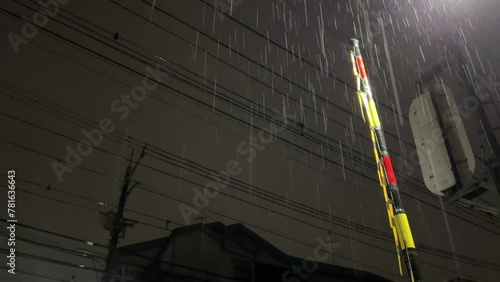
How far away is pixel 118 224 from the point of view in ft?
41.1

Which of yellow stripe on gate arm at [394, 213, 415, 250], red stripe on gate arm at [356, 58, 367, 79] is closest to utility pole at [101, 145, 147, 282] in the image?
red stripe on gate arm at [356, 58, 367, 79]

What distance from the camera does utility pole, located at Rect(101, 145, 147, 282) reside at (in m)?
11.1

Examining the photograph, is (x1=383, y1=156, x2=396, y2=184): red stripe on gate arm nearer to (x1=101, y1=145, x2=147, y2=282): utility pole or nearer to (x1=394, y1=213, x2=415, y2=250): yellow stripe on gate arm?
(x1=394, y1=213, x2=415, y2=250): yellow stripe on gate arm

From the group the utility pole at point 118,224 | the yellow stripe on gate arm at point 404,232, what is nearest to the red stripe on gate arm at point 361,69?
the yellow stripe on gate arm at point 404,232

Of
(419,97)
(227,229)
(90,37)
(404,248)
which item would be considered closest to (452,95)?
(419,97)

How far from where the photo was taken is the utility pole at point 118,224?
11097 millimetres

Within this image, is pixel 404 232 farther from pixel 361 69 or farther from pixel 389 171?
pixel 361 69

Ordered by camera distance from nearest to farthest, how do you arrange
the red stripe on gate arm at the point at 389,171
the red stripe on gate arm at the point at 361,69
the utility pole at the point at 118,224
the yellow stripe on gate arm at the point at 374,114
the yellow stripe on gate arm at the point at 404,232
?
the yellow stripe on gate arm at the point at 404,232
the red stripe on gate arm at the point at 389,171
the yellow stripe on gate arm at the point at 374,114
the red stripe on gate arm at the point at 361,69
the utility pole at the point at 118,224

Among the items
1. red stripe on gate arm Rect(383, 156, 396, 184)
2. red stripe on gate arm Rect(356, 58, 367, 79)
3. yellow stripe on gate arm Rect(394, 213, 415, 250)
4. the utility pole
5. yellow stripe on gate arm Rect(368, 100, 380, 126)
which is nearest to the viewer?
yellow stripe on gate arm Rect(394, 213, 415, 250)

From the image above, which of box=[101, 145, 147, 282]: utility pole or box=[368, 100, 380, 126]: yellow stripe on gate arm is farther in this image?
box=[101, 145, 147, 282]: utility pole

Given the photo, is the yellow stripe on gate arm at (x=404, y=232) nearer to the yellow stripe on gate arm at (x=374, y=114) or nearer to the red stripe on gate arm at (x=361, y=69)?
the yellow stripe on gate arm at (x=374, y=114)

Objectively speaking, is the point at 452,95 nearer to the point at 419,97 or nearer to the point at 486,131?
the point at 419,97

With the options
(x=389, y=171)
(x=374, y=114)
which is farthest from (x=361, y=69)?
(x=389, y=171)

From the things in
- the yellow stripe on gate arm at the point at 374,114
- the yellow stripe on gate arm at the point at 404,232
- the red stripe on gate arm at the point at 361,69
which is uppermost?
the red stripe on gate arm at the point at 361,69
